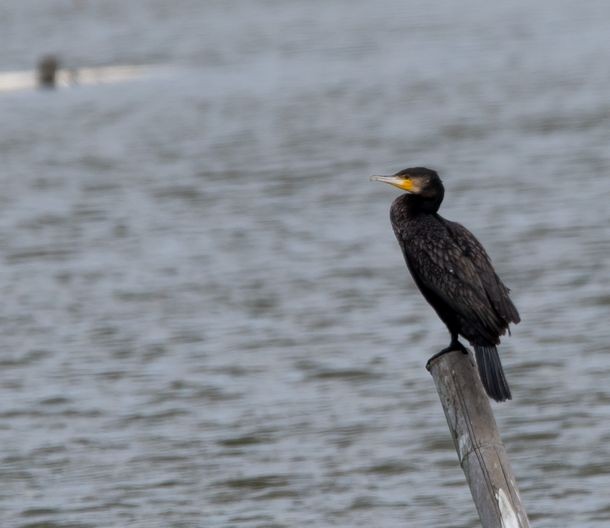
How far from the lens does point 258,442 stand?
8.99m

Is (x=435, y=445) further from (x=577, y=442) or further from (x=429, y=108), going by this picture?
(x=429, y=108)

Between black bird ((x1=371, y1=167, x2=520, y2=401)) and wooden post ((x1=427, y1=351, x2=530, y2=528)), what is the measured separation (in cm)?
11

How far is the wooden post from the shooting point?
195 inches

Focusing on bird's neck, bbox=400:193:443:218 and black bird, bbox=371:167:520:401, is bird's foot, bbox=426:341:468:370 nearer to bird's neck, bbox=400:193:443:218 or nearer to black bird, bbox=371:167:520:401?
black bird, bbox=371:167:520:401

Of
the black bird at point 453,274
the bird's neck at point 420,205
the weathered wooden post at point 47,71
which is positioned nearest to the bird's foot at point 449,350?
the black bird at point 453,274

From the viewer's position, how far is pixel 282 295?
41.4 feet

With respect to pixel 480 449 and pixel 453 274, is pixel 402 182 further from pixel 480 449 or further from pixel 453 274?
pixel 480 449

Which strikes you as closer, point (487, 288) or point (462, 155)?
point (487, 288)

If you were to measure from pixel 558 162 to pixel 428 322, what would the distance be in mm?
7247

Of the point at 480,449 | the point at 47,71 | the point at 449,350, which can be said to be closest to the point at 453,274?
the point at 449,350

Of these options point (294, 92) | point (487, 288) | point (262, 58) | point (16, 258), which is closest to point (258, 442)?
point (487, 288)

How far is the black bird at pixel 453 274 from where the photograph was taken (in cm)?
548

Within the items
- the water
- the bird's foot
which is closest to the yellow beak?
the bird's foot

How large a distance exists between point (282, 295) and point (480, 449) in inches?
300
